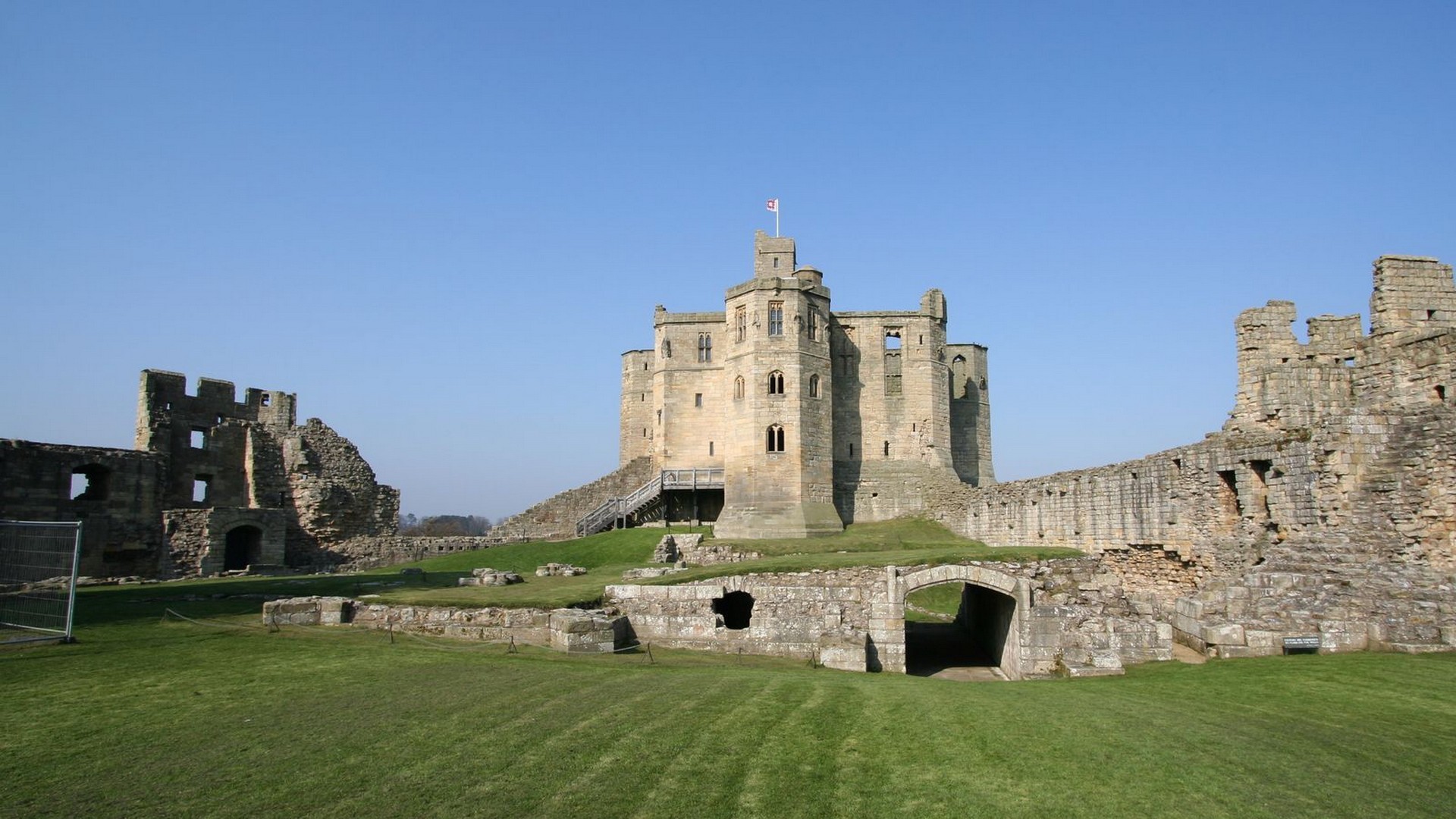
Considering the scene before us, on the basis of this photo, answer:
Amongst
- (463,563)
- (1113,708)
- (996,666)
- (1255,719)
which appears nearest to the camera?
(1255,719)

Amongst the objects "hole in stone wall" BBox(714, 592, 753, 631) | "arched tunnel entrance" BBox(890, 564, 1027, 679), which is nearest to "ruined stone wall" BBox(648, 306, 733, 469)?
Answer: "arched tunnel entrance" BBox(890, 564, 1027, 679)

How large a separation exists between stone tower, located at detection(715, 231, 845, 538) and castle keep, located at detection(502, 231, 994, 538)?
0.06m

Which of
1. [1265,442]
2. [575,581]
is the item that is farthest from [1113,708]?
[575,581]

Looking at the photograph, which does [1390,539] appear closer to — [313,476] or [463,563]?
[463,563]

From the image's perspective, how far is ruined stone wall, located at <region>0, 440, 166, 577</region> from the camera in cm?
3284

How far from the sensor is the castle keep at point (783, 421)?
4300 centimetres

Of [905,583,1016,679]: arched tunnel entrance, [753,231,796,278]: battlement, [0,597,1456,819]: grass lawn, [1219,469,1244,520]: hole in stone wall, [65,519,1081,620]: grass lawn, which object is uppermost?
[753,231,796,278]: battlement

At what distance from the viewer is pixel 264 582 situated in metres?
28.3

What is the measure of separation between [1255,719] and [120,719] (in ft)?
43.4

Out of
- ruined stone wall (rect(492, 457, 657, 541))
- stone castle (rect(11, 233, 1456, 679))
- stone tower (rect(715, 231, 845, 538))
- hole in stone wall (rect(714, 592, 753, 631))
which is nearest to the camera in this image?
stone castle (rect(11, 233, 1456, 679))

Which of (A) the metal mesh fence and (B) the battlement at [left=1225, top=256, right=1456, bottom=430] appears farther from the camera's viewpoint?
(B) the battlement at [left=1225, top=256, right=1456, bottom=430]

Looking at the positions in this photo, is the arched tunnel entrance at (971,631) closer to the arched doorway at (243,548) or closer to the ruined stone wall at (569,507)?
the ruined stone wall at (569,507)

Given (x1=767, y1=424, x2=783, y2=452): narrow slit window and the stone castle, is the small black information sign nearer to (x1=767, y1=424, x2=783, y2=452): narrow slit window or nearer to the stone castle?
the stone castle

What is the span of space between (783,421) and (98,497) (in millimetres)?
29246
